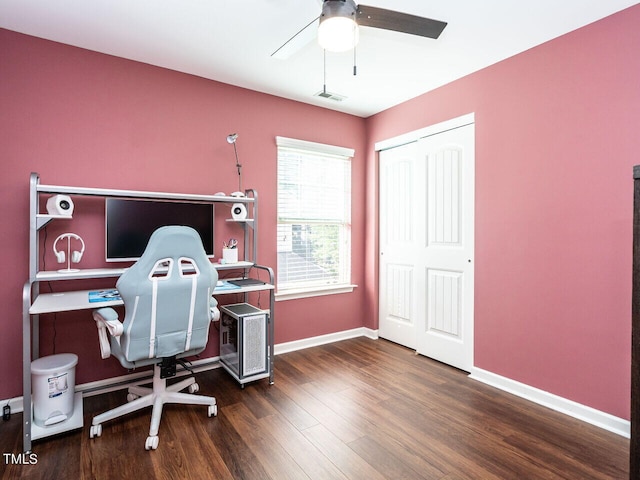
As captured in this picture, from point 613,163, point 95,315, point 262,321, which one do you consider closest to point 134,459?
point 95,315

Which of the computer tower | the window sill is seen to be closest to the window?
the window sill

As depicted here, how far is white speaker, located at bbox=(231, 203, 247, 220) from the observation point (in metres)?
3.11

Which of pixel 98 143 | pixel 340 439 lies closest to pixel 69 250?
pixel 98 143

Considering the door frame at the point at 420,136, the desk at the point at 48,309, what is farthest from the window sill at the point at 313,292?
the desk at the point at 48,309

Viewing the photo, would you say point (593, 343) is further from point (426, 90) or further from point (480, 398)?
point (426, 90)

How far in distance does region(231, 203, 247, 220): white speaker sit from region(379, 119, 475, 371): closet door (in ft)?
5.41

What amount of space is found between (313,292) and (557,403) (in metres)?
2.23

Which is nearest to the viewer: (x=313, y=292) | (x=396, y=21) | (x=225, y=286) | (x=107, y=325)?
(x=396, y=21)

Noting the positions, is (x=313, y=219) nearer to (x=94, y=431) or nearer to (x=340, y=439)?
(x=340, y=439)

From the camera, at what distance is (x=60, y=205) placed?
91.7 inches

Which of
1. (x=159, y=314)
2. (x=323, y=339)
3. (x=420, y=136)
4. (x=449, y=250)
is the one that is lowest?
(x=323, y=339)

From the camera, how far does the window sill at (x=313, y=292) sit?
11.7 feet

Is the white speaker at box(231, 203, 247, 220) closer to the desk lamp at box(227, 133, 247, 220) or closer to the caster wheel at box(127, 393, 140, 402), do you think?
the desk lamp at box(227, 133, 247, 220)

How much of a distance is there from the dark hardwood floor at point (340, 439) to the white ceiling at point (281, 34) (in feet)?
7.75
